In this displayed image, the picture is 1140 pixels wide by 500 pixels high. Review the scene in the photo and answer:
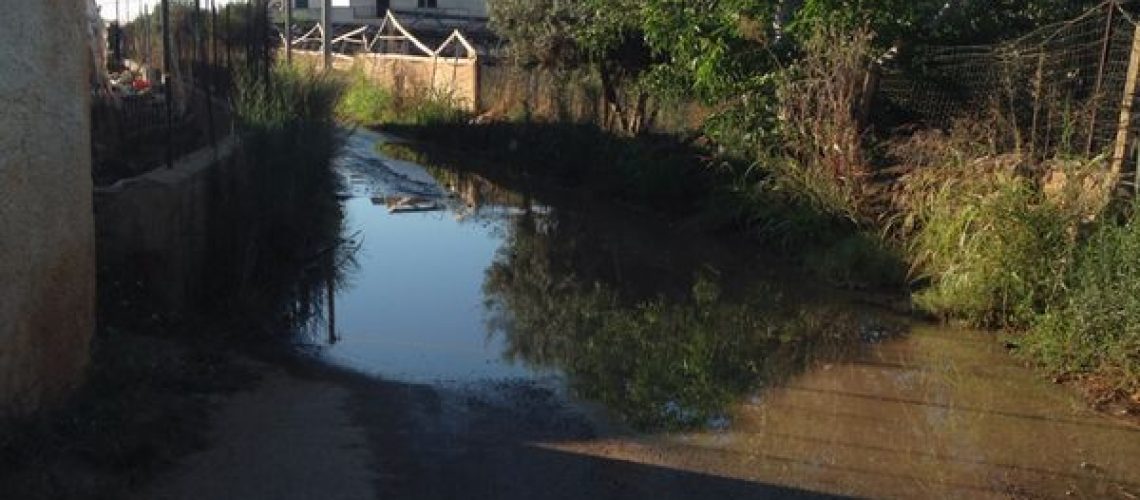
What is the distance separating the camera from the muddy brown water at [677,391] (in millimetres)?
5496

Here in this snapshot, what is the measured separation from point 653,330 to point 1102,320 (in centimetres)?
294

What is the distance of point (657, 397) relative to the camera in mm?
6816

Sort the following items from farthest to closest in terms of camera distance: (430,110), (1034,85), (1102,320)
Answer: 1. (430,110)
2. (1034,85)
3. (1102,320)

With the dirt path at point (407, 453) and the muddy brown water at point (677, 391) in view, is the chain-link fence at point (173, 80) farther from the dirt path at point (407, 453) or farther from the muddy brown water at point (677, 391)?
the dirt path at point (407, 453)

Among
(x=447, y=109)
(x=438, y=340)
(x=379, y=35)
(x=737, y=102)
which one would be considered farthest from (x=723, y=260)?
(x=379, y=35)

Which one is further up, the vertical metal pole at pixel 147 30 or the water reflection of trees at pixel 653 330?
the vertical metal pole at pixel 147 30

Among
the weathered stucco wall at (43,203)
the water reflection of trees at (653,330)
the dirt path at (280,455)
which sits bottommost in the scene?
the water reflection of trees at (653,330)

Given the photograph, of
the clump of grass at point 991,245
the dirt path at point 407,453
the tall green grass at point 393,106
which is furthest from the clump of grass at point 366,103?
the dirt path at point 407,453

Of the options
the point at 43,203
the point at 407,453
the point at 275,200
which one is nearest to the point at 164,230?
the point at 275,200

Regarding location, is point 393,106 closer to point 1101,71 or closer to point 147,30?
point 147,30

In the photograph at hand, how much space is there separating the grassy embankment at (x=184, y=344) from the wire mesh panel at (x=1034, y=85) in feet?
19.4

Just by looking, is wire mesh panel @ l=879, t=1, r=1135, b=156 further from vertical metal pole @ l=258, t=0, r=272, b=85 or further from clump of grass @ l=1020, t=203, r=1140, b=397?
vertical metal pole @ l=258, t=0, r=272, b=85

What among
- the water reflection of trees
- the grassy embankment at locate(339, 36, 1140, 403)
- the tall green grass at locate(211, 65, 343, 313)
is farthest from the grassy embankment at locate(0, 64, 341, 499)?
the grassy embankment at locate(339, 36, 1140, 403)

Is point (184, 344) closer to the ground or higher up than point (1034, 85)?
closer to the ground
